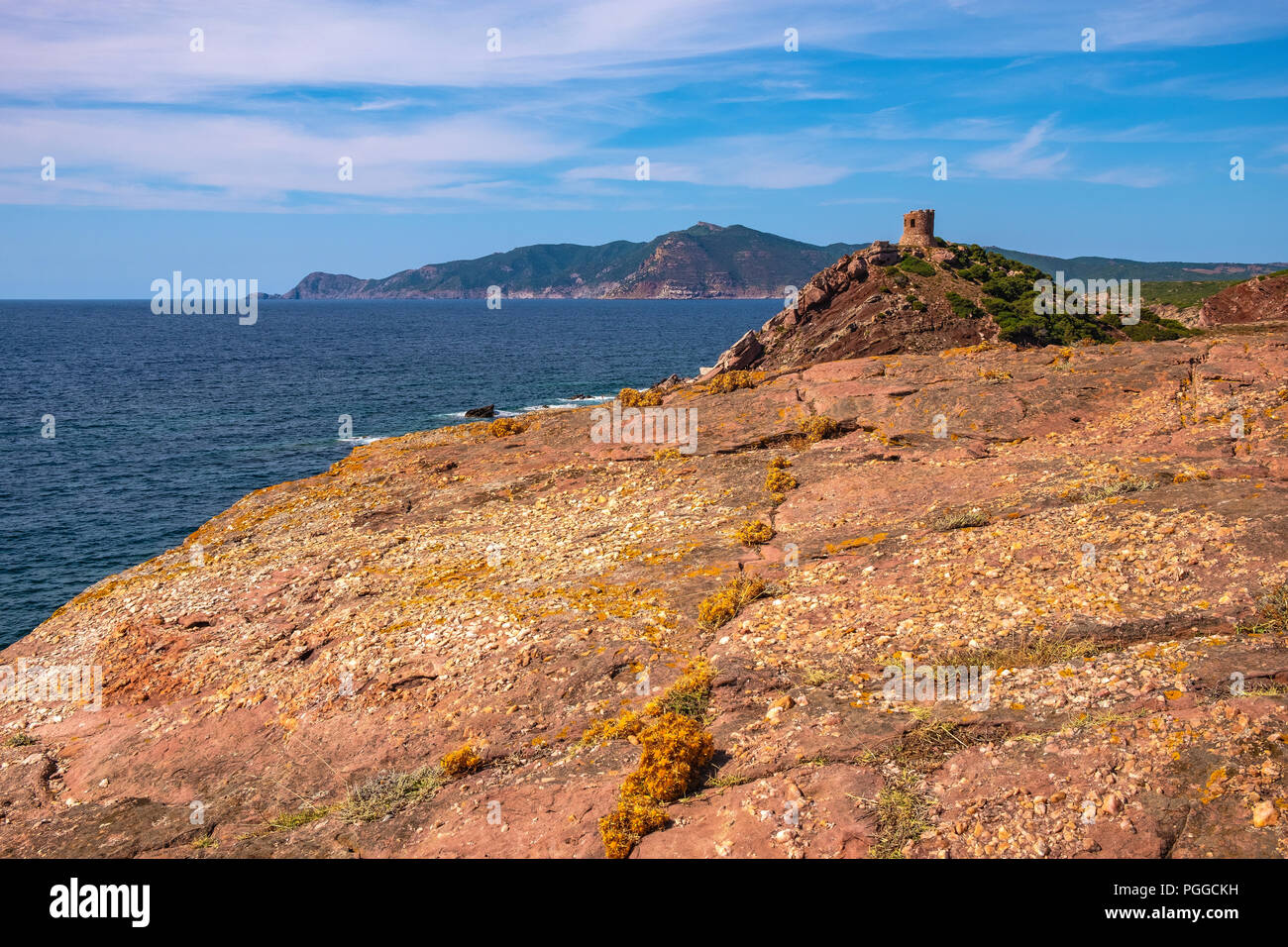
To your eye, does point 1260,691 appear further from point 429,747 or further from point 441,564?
point 441,564

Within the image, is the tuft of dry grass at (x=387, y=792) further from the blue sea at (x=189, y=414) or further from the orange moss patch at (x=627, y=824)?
the blue sea at (x=189, y=414)

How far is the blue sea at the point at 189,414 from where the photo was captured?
47719 mm

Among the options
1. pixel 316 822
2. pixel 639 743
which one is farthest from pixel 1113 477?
pixel 316 822

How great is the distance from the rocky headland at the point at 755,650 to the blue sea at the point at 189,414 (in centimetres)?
2456

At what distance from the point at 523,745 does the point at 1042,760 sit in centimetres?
769

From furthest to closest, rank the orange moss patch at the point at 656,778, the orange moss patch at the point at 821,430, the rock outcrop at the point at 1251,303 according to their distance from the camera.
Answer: the rock outcrop at the point at 1251,303, the orange moss patch at the point at 821,430, the orange moss patch at the point at 656,778

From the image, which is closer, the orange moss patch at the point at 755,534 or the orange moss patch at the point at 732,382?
the orange moss patch at the point at 755,534

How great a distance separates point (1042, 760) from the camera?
1009 centimetres

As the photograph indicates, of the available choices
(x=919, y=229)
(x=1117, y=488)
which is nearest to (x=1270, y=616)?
(x=1117, y=488)

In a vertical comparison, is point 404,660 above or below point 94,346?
below

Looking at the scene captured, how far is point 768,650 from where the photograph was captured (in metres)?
14.2

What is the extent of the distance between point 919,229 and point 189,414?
74.3 m

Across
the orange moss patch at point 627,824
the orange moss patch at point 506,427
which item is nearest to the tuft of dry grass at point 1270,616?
the orange moss patch at point 627,824
